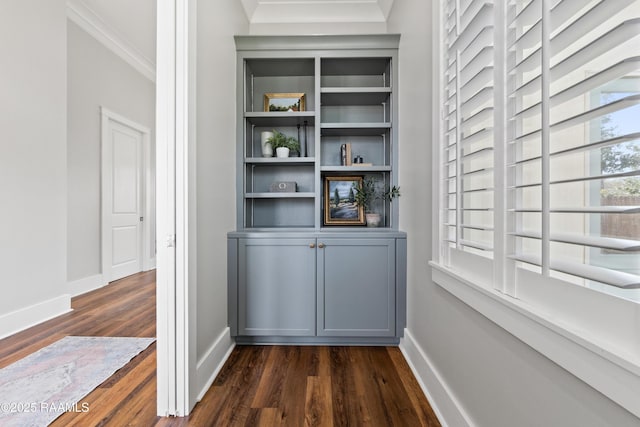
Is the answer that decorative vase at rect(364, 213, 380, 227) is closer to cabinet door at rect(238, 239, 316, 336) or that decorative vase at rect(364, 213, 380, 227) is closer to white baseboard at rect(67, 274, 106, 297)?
cabinet door at rect(238, 239, 316, 336)

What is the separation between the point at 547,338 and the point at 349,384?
Answer: 1.28 meters

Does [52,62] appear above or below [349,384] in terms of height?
above

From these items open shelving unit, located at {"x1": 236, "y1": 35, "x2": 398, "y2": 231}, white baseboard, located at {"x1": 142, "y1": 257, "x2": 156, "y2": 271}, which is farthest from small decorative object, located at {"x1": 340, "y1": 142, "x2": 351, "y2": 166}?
white baseboard, located at {"x1": 142, "y1": 257, "x2": 156, "y2": 271}

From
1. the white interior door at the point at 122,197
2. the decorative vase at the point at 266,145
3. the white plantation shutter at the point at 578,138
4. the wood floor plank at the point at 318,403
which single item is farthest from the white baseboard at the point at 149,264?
the white plantation shutter at the point at 578,138

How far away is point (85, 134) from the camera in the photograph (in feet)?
12.0

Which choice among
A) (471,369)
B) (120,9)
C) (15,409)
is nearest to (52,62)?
(120,9)

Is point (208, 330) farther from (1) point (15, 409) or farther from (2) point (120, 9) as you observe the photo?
(2) point (120, 9)

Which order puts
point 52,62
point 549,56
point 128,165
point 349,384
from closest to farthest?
point 549,56 < point 349,384 < point 52,62 < point 128,165

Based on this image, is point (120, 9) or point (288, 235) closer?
point (288, 235)

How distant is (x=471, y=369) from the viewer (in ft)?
3.91

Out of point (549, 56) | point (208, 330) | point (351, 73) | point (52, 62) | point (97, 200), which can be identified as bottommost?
point (208, 330)

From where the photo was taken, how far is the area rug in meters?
1.53

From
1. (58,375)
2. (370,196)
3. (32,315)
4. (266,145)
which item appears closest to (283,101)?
(266,145)

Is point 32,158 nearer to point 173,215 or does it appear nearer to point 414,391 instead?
point 173,215
